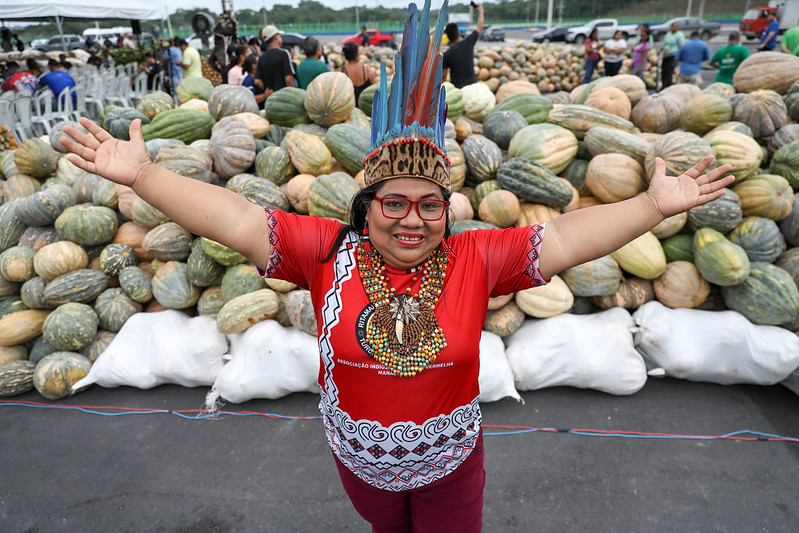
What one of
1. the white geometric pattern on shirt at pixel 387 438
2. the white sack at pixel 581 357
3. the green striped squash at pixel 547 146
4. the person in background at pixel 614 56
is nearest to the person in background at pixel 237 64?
the green striped squash at pixel 547 146

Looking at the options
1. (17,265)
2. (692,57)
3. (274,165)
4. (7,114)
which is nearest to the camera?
(17,265)

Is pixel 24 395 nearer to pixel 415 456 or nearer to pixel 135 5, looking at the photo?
pixel 415 456

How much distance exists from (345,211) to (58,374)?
2684 millimetres

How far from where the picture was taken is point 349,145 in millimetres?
4141

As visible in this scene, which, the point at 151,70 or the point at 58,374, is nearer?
the point at 58,374

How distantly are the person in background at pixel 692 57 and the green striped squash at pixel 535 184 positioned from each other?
816 centimetres

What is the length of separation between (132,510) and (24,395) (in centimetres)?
190

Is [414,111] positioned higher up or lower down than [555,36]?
lower down

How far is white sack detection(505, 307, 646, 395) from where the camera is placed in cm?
350

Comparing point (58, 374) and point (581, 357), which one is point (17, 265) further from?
point (581, 357)

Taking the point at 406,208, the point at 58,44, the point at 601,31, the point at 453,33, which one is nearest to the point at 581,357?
the point at 406,208

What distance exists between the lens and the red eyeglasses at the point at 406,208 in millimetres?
1520

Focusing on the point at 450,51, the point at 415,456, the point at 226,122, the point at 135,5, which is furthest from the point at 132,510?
the point at 135,5

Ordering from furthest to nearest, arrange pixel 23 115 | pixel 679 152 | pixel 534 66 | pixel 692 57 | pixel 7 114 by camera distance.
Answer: pixel 534 66 → pixel 692 57 → pixel 23 115 → pixel 7 114 → pixel 679 152
